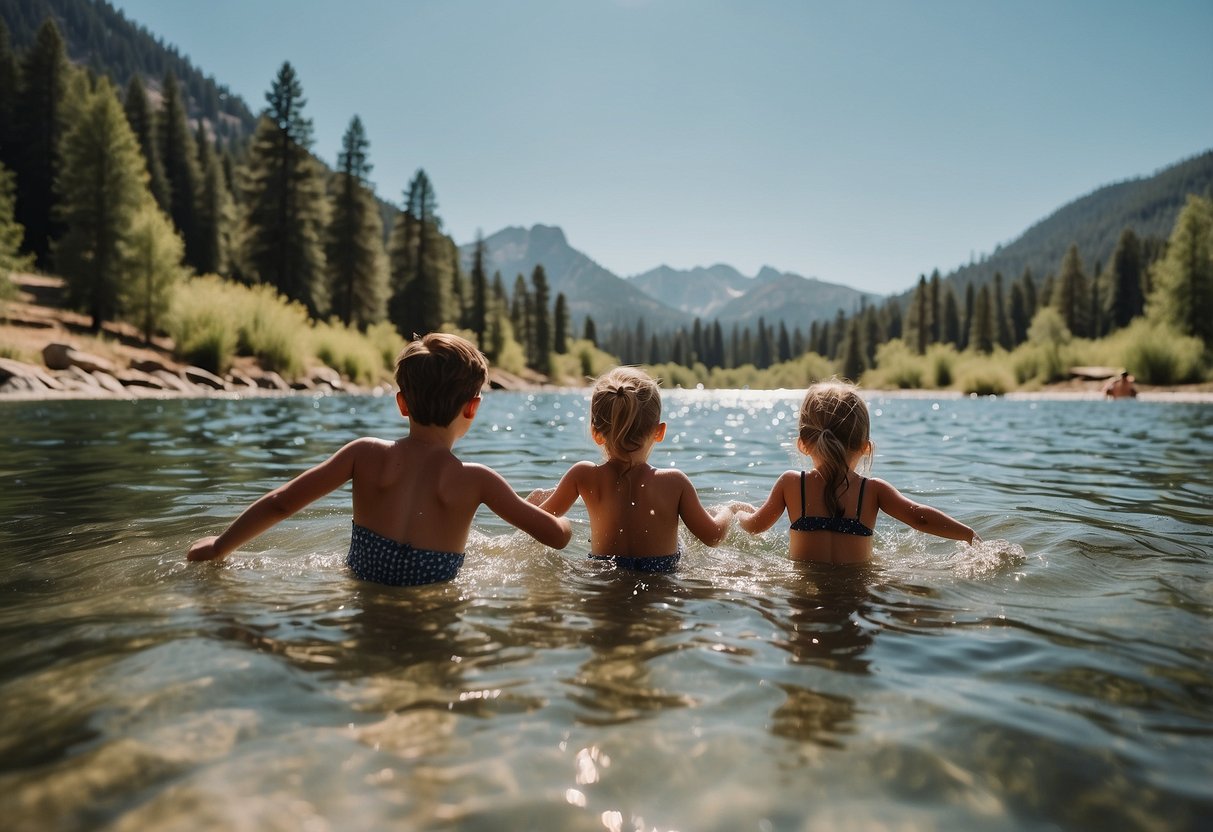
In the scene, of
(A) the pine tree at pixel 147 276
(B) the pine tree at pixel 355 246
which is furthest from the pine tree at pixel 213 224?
(A) the pine tree at pixel 147 276

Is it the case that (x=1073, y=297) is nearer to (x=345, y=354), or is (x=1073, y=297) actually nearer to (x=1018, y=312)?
(x=1018, y=312)

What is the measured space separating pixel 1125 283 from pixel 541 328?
60.8 metres

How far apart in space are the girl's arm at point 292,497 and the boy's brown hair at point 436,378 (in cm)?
34

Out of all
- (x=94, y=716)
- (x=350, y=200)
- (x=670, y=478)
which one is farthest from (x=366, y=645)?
(x=350, y=200)

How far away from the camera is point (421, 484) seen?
132 inches

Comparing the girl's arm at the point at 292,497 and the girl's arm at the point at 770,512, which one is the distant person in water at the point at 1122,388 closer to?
the girl's arm at the point at 770,512

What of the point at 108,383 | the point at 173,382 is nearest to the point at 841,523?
the point at 108,383

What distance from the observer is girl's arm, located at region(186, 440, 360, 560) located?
322cm

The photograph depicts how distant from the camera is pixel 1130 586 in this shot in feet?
12.1

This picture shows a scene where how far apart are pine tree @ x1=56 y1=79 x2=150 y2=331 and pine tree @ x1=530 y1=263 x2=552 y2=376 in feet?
133

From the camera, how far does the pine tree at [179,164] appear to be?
56.2 m

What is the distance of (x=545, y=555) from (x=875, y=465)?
6478 mm

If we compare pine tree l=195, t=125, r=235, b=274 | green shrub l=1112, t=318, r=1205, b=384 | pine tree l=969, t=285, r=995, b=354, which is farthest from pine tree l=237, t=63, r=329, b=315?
pine tree l=969, t=285, r=995, b=354

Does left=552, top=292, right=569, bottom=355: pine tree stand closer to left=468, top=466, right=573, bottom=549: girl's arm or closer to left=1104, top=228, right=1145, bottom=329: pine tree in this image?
left=1104, top=228, right=1145, bottom=329: pine tree
